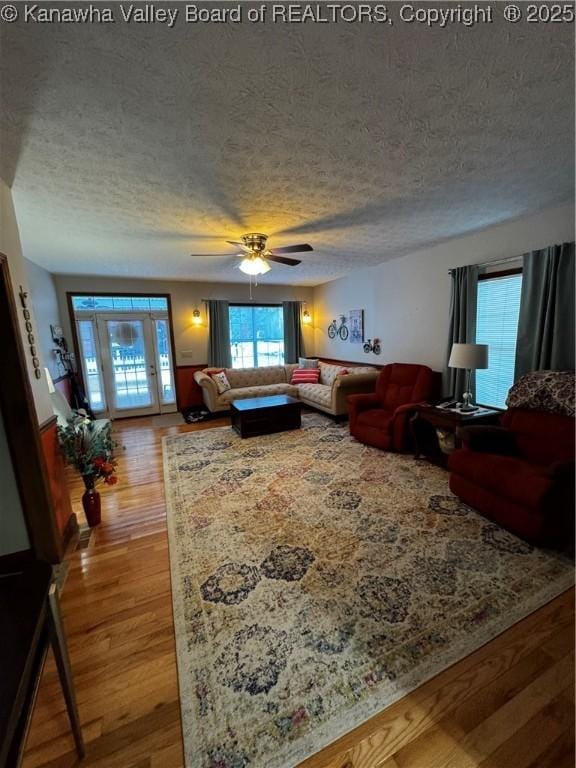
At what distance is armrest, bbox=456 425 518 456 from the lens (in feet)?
8.23

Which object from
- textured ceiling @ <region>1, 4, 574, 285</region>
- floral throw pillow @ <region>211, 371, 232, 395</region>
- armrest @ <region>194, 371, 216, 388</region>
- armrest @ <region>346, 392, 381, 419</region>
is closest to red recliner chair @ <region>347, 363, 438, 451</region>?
armrest @ <region>346, 392, 381, 419</region>

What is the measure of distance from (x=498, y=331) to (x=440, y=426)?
4.18ft

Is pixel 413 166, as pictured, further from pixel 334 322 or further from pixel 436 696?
pixel 334 322

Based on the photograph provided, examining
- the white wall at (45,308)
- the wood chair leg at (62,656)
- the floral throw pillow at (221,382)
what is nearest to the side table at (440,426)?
the wood chair leg at (62,656)

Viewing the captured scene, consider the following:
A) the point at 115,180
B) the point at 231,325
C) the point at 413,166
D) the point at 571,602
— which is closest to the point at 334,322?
the point at 231,325

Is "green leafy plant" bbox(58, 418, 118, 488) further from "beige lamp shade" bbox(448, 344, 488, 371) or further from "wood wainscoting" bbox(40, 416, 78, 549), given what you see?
"beige lamp shade" bbox(448, 344, 488, 371)

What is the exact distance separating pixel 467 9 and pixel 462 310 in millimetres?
2990

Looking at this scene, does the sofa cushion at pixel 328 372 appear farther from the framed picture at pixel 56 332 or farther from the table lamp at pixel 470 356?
the framed picture at pixel 56 332

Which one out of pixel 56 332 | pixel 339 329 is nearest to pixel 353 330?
pixel 339 329

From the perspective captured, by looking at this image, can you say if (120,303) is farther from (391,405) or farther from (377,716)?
(377,716)

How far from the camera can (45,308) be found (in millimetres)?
4234

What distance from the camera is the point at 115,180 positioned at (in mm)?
2025

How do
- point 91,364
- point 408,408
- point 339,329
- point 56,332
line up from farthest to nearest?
1. point 339,329
2. point 91,364
3. point 56,332
4. point 408,408

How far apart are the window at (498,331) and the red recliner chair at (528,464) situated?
705mm
